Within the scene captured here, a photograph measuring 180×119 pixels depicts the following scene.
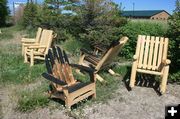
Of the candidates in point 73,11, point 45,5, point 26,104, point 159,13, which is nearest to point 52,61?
point 26,104

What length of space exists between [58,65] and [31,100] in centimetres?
90

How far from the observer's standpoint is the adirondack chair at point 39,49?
30.4ft

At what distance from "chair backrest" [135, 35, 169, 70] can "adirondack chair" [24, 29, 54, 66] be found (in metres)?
3.17

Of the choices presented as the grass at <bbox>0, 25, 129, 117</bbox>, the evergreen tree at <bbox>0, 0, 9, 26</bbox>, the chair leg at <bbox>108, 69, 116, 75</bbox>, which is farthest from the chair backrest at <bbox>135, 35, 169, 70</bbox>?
the evergreen tree at <bbox>0, 0, 9, 26</bbox>

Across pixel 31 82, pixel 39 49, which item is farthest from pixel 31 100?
pixel 39 49

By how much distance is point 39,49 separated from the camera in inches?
384

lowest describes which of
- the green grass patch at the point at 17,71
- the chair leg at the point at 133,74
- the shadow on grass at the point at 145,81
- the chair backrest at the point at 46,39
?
the shadow on grass at the point at 145,81

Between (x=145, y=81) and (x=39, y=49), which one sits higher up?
(x=39, y=49)

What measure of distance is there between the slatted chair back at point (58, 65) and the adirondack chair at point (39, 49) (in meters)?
2.85

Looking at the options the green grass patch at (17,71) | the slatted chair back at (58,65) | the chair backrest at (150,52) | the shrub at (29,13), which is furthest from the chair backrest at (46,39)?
the shrub at (29,13)

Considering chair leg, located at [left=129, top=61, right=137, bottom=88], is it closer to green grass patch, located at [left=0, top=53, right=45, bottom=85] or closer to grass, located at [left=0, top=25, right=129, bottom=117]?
grass, located at [left=0, top=25, right=129, bottom=117]

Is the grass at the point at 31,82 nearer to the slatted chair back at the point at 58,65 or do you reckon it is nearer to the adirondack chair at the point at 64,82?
the adirondack chair at the point at 64,82

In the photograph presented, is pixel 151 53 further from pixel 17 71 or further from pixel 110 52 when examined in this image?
pixel 17 71

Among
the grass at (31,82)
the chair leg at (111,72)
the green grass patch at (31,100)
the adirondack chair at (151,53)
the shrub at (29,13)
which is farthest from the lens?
the shrub at (29,13)
